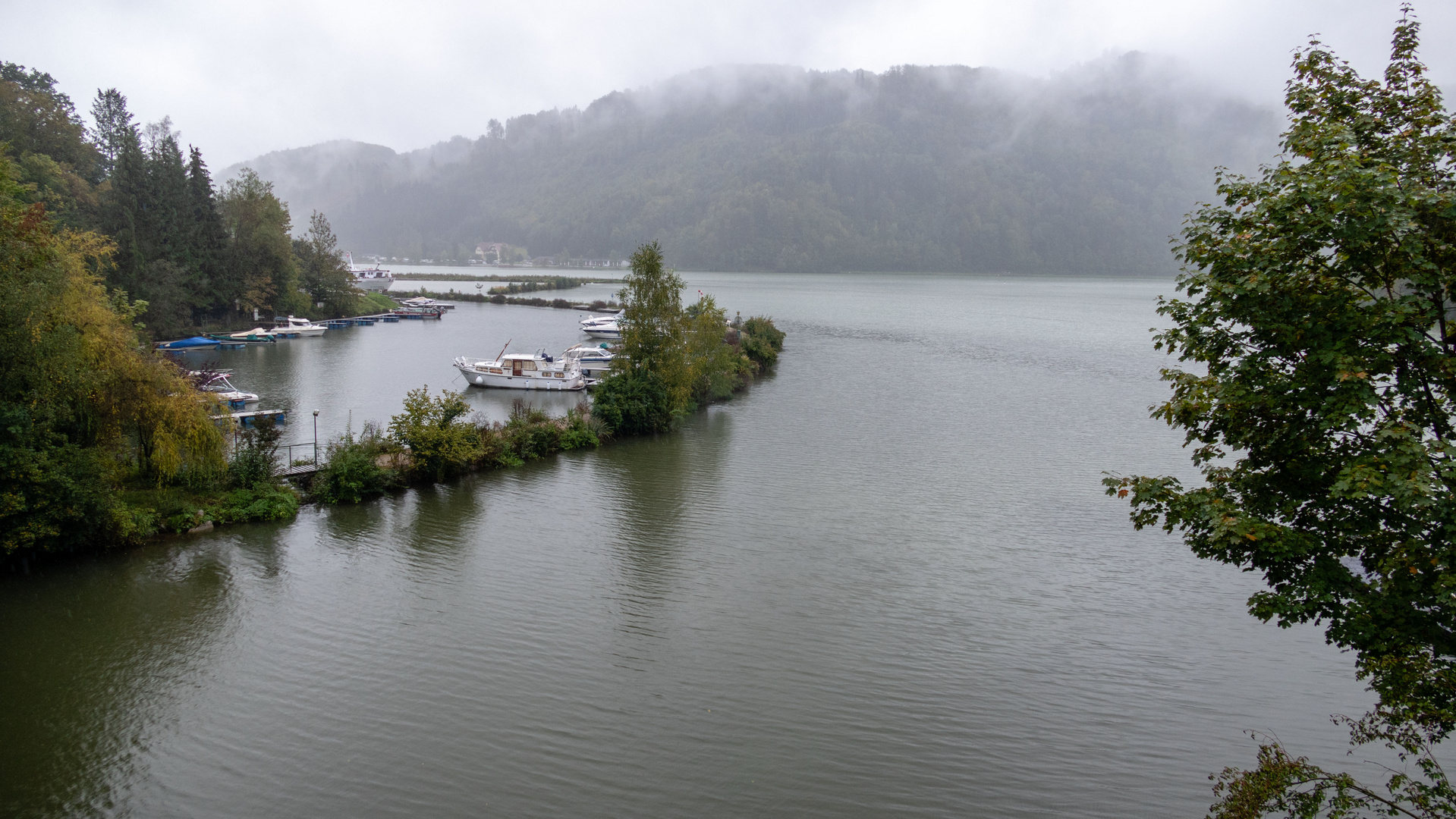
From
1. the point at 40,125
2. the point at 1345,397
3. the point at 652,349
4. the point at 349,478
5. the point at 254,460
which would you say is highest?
the point at 40,125

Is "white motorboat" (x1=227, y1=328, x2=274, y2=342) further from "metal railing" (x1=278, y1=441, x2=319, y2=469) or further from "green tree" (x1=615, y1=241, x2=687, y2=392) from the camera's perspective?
"green tree" (x1=615, y1=241, x2=687, y2=392)

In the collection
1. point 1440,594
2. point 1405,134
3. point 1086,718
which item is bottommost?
point 1086,718

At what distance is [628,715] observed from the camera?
12.5 m

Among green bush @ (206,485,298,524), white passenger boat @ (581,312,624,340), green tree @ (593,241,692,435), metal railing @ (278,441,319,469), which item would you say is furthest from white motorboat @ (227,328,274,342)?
green bush @ (206,485,298,524)

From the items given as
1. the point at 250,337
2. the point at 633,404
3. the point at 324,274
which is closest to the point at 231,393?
the point at 633,404

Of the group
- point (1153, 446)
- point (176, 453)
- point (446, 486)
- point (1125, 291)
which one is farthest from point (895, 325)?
point (1125, 291)

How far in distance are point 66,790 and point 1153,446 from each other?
34286 millimetres

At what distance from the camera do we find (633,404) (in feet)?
107

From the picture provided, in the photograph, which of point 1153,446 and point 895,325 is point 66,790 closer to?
point 1153,446

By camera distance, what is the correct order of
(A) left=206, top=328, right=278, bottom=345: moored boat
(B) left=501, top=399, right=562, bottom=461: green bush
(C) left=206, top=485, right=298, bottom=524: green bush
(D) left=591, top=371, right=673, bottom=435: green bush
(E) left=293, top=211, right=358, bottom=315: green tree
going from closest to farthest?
1. (C) left=206, top=485, right=298, bottom=524: green bush
2. (B) left=501, top=399, right=562, bottom=461: green bush
3. (D) left=591, top=371, right=673, bottom=435: green bush
4. (A) left=206, top=328, right=278, bottom=345: moored boat
5. (E) left=293, top=211, right=358, bottom=315: green tree

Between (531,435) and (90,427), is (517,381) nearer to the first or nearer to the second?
(531,435)

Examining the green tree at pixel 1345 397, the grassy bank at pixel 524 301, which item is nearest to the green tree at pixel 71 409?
the green tree at pixel 1345 397

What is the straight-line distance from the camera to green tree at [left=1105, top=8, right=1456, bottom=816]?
6.92m

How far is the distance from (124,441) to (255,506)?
11.3ft
